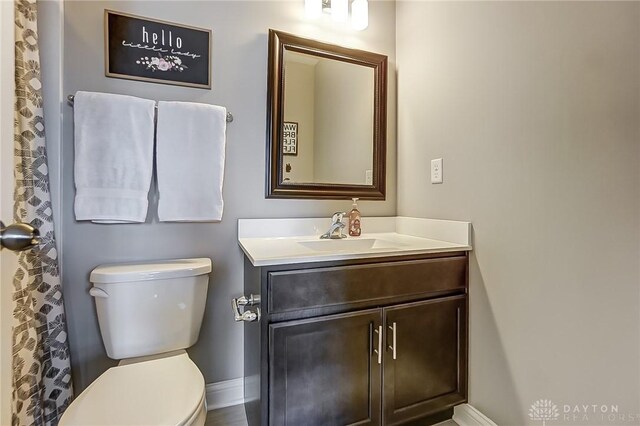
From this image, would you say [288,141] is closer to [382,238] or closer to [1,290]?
[382,238]

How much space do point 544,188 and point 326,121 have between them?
3.39 feet

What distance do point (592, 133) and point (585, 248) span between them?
354 mm

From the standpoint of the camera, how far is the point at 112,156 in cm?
126

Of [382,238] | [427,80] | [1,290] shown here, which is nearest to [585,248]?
[382,238]

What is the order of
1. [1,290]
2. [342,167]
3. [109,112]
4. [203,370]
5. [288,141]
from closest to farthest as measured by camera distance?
[1,290] < [109,112] < [203,370] < [288,141] < [342,167]

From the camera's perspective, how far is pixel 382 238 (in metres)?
1.63

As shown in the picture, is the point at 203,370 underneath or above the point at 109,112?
underneath

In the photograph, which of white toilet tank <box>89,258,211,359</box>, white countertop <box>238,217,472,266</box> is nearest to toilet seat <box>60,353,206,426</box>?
white toilet tank <box>89,258,211,359</box>

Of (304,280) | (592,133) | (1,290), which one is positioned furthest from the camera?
(304,280)

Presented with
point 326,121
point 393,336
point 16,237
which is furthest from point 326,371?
point 326,121

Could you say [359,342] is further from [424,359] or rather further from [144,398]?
[144,398]

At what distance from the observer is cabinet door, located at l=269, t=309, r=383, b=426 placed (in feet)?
3.41

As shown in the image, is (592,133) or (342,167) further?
(342,167)

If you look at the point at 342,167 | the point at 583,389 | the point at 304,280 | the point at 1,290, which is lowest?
the point at 583,389
